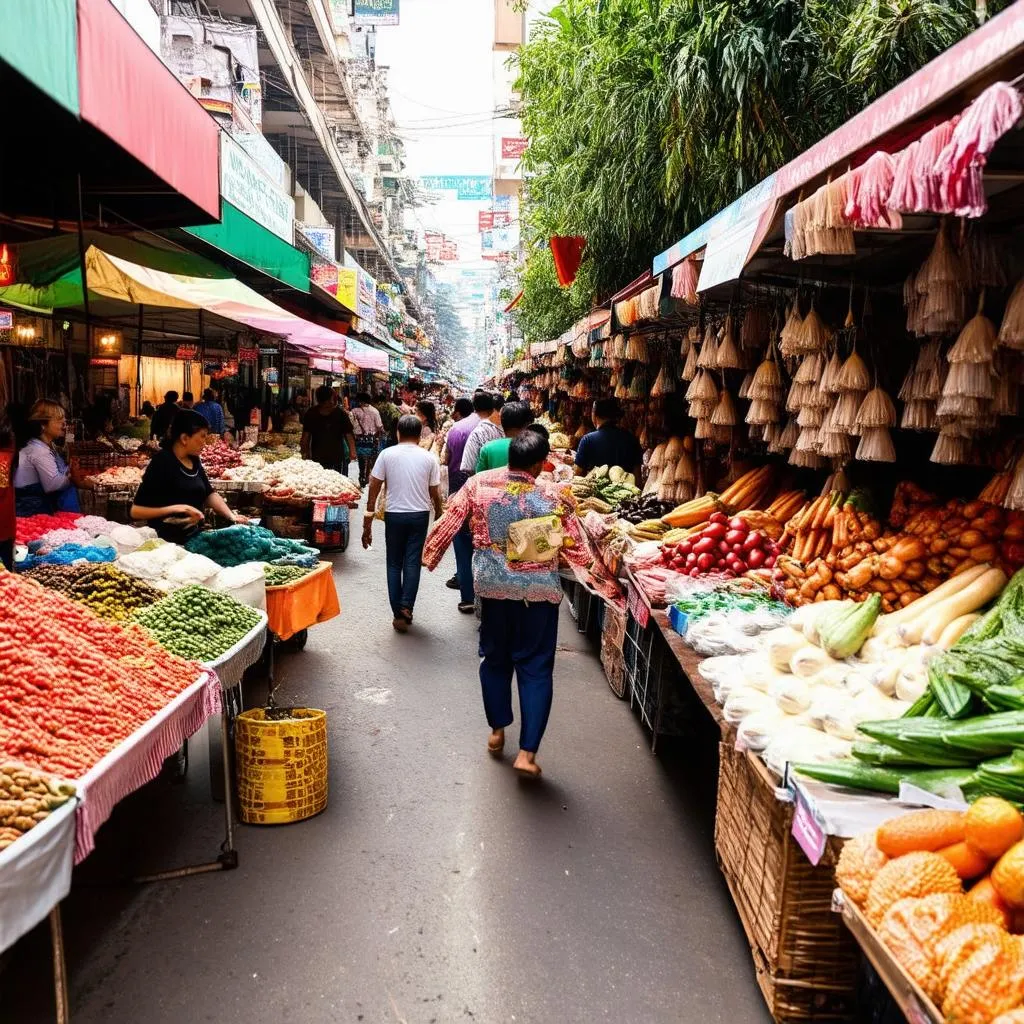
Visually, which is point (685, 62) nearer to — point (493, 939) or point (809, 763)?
point (809, 763)

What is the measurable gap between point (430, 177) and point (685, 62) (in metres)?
35.0

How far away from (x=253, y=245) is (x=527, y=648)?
9.09 meters

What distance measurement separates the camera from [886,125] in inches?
128

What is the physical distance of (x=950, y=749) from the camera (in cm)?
Result: 265

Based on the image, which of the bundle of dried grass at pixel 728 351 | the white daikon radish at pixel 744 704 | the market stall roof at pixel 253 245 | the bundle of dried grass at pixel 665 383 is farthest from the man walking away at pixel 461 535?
the white daikon radish at pixel 744 704

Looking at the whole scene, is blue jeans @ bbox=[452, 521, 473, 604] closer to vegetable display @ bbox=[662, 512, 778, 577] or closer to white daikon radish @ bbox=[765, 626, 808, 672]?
vegetable display @ bbox=[662, 512, 778, 577]

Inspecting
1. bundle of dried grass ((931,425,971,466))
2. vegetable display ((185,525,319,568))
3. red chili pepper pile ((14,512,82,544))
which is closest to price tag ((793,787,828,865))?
bundle of dried grass ((931,425,971,466))

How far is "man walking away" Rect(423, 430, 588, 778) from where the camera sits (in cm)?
509

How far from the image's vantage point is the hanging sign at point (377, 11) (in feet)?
132

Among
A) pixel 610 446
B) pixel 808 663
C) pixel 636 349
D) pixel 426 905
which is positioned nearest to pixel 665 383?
pixel 636 349

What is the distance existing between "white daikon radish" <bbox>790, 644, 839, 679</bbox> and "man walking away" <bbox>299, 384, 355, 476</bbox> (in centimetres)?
1127

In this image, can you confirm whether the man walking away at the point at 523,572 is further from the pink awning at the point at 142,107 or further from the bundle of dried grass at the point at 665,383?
the bundle of dried grass at the point at 665,383

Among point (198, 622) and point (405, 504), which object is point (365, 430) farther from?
point (198, 622)

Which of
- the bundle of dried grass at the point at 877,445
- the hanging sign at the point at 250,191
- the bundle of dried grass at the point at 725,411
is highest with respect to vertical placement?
the hanging sign at the point at 250,191
